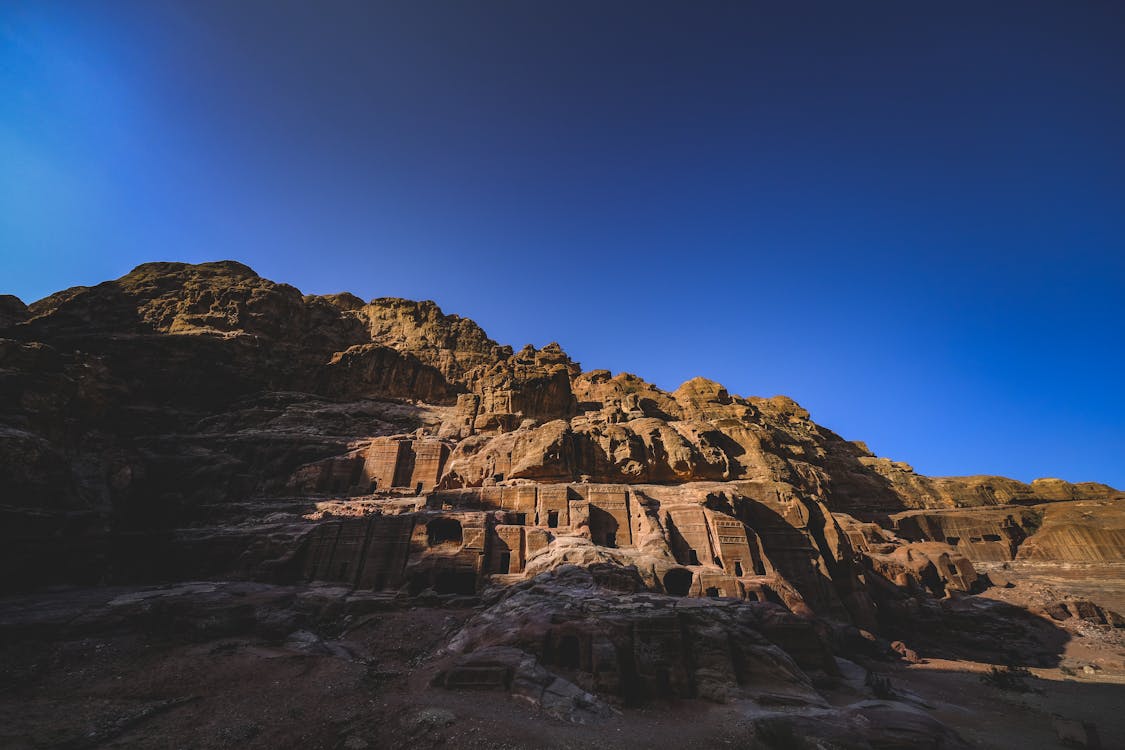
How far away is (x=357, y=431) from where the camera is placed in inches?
2340

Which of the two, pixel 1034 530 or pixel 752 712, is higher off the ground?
pixel 1034 530

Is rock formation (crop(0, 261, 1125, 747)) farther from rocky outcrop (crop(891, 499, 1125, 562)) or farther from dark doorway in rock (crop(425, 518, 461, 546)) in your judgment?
rocky outcrop (crop(891, 499, 1125, 562))

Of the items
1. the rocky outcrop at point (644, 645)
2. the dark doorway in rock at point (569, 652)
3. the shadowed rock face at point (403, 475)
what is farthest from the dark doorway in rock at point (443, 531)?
the dark doorway in rock at point (569, 652)

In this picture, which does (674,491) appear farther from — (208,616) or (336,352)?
(336,352)

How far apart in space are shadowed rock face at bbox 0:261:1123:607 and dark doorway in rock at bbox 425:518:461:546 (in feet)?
1.89

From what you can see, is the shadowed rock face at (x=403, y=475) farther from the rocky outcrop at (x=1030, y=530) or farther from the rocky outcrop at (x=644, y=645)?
the rocky outcrop at (x=644, y=645)

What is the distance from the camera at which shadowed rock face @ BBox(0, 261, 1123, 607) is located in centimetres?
3194

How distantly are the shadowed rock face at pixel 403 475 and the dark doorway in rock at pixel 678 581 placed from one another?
0.50ft

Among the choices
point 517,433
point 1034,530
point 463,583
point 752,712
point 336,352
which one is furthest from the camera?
point 336,352

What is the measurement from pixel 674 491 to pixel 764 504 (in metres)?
8.38

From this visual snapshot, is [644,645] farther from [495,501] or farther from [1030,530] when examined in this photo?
[1030,530]

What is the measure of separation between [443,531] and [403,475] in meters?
16.5

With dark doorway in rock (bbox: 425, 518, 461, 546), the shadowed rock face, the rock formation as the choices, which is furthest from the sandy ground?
the shadowed rock face

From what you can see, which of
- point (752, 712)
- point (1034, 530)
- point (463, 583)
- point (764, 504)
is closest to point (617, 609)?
point (752, 712)
